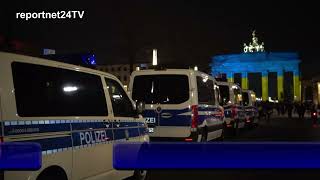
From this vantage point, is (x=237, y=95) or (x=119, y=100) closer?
(x=119, y=100)

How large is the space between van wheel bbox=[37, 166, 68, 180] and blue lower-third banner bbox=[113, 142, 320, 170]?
288 cm

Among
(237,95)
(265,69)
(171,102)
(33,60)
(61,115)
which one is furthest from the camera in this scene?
(265,69)

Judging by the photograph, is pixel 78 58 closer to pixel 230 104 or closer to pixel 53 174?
pixel 53 174

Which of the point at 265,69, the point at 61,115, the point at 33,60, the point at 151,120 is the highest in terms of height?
the point at 265,69

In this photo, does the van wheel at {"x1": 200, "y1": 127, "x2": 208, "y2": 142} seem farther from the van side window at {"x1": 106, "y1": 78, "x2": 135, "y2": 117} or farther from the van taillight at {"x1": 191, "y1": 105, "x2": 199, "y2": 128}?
the van side window at {"x1": 106, "y1": 78, "x2": 135, "y2": 117}

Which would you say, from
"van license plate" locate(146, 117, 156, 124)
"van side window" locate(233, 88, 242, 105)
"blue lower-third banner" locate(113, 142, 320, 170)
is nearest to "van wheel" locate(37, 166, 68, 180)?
"blue lower-third banner" locate(113, 142, 320, 170)

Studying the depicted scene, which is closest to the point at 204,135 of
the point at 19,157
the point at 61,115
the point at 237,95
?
the point at 61,115

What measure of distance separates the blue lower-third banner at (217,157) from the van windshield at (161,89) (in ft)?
34.8

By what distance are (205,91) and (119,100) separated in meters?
7.44

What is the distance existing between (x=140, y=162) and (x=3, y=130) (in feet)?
8.30

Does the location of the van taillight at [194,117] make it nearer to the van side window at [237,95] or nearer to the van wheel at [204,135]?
the van wheel at [204,135]

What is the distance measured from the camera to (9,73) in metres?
5.62

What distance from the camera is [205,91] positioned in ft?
51.5

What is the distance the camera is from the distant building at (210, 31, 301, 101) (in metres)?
119
